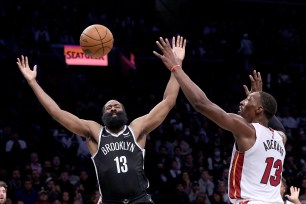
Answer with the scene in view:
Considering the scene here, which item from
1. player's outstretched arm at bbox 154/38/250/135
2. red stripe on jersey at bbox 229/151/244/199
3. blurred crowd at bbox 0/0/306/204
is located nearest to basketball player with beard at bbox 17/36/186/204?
player's outstretched arm at bbox 154/38/250/135

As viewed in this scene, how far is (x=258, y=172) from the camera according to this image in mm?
4996

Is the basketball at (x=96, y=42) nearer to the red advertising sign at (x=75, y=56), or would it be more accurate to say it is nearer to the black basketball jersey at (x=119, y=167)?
the black basketball jersey at (x=119, y=167)

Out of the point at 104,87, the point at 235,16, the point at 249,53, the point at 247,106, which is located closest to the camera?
the point at 247,106

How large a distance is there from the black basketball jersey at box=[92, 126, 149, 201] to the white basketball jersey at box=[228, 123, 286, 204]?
1.13m

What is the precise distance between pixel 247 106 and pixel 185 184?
8.08 metres

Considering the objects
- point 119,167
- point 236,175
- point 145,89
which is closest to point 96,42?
point 119,167

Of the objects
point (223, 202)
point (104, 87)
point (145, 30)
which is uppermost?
point (145, 30)

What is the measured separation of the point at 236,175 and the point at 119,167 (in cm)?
128

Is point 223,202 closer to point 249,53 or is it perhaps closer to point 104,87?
point 104,87

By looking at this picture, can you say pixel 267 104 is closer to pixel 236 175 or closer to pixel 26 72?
pixel 236 175

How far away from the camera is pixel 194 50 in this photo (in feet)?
62.4

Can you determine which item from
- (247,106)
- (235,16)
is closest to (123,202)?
(247,106)

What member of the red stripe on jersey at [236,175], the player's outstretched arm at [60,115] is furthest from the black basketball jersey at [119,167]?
the red stripe on jersey at [236,175]

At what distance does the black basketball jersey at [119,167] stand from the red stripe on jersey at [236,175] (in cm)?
113
